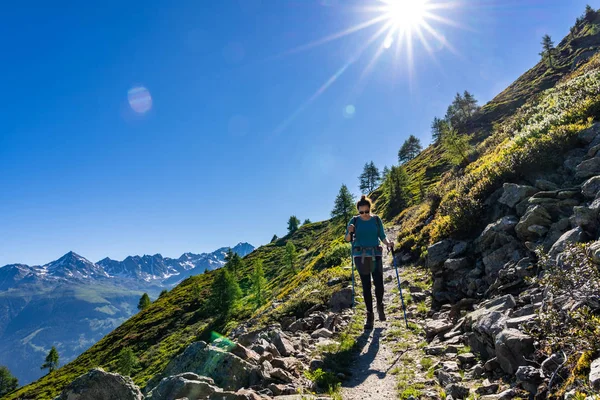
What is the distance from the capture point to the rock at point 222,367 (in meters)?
6.55

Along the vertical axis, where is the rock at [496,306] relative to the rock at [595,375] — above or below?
above

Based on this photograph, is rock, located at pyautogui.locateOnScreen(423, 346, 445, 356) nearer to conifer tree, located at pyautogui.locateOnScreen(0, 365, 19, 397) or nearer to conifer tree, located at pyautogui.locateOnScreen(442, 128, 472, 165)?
conifer tree, located at pyautogui.locateOnScreen(442, 128, 472, 165)

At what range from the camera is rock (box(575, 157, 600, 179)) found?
9648mm

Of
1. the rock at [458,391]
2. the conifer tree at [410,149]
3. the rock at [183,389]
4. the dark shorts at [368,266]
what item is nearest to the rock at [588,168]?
the dark shorts at [368,266]

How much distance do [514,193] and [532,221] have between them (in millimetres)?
2388

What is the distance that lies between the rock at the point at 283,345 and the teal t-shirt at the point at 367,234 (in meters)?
3.40

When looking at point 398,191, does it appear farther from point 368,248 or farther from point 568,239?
point 568,239

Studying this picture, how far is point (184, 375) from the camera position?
599 centimetres

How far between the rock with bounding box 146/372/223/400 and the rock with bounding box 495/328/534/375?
17.1ft

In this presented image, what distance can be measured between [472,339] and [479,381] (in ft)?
4.24

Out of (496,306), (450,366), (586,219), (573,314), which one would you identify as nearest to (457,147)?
(586,219)

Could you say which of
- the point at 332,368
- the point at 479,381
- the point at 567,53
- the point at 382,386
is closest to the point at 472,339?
the point at 479,381

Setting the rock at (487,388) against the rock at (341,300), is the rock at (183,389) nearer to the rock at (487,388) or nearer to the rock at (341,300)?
the rock at (487,388)

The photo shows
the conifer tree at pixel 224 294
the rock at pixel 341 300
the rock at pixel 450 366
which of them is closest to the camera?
the rock at pixel 450 366
